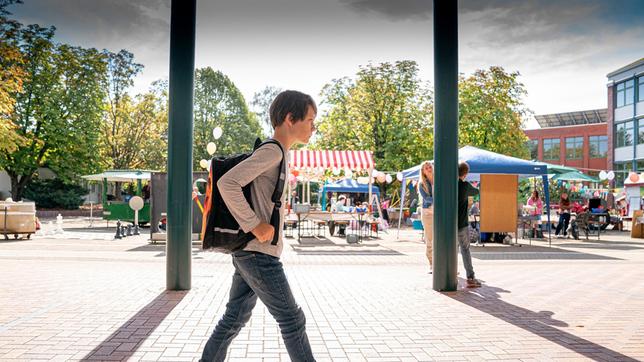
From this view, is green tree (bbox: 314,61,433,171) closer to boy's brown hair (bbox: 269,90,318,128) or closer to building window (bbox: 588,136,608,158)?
boy's brown hair (bbox: 269,90,318,128)

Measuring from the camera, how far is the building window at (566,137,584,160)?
2603 inches

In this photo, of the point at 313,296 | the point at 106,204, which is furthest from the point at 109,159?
the point at 313,296

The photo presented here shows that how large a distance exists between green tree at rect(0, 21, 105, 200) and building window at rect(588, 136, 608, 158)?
5585cm

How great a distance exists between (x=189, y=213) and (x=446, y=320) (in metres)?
3.31

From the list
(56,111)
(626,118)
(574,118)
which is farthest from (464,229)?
(574,118)

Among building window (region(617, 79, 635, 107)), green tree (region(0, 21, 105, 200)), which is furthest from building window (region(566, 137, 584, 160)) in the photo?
green tree (region(0, 21, 105, 200))

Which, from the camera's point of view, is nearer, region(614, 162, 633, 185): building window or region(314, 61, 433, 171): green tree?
region(314, 61, 433, 171): green tree

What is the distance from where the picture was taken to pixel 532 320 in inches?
207

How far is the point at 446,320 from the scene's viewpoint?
5.25 metres

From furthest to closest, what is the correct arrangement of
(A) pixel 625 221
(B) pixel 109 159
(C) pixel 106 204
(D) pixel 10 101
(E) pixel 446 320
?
(B) pixel 109 159
(A) pixel 625 221
(C) pixel 106 204
(D) pixel 10 101
(E) pixel 446 320

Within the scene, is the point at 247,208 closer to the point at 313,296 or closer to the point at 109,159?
the point at 313,296

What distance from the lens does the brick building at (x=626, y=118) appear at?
144 feet

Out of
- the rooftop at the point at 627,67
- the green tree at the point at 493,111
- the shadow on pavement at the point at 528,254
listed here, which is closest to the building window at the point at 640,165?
the rooftop at the point at 627,67

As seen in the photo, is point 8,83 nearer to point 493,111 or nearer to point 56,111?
point 56,111
